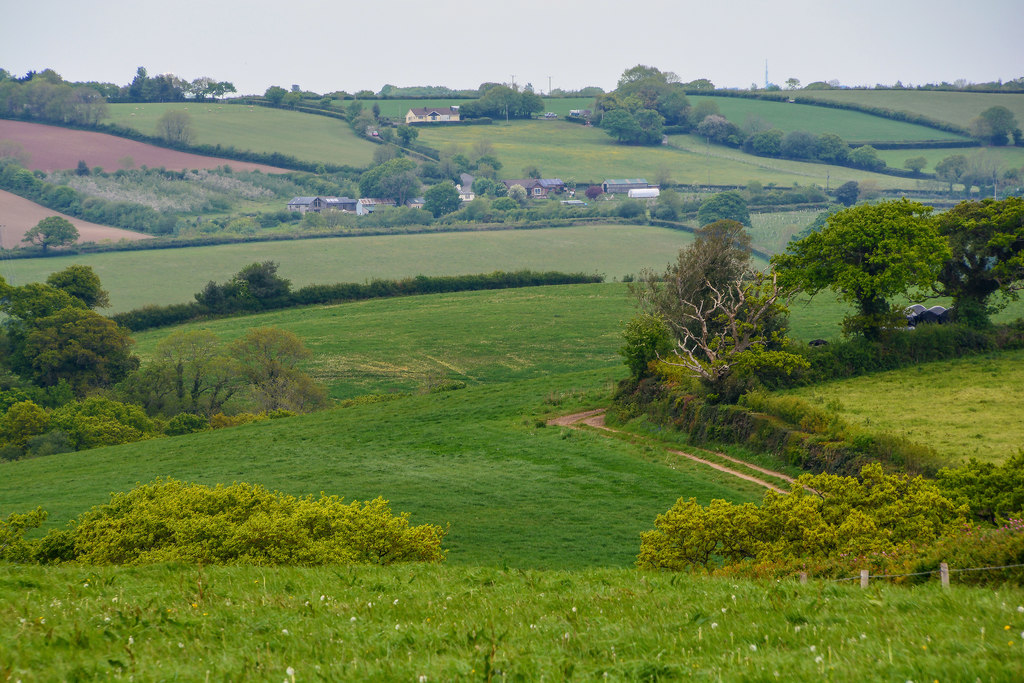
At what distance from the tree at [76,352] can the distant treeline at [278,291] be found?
601 inches

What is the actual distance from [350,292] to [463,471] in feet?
203

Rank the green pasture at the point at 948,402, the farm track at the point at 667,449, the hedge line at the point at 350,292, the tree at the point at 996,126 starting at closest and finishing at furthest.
Result: the green pasture at the point at 948,402
the farm track at the point at 667,449
the hedge line at the point at 350,292
the tree at the point at 996,126

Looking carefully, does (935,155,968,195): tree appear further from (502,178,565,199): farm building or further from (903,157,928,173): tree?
(502,178,565,199): farm building

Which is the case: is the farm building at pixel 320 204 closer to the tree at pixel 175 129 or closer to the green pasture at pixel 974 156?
the tree at pixel 175 129

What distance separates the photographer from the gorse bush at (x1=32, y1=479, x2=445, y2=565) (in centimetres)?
1797

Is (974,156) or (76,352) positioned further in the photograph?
(974,156)

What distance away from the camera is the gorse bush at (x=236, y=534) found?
17969 millimetres

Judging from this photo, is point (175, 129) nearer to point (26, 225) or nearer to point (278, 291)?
point (26, 225)

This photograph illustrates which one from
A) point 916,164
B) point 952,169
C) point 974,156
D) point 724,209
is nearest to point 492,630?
point 724,209

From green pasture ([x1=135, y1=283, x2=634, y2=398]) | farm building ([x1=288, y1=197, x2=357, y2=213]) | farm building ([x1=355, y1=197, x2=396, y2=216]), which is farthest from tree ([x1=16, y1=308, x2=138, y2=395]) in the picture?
farm building ([x1=355, y1=197, x2=396, y2=216])

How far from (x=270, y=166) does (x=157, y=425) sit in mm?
143719

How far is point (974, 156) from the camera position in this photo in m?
179

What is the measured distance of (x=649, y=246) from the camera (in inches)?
5128

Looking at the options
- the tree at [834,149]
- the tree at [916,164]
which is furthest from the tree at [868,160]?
the tree at [916,164]
